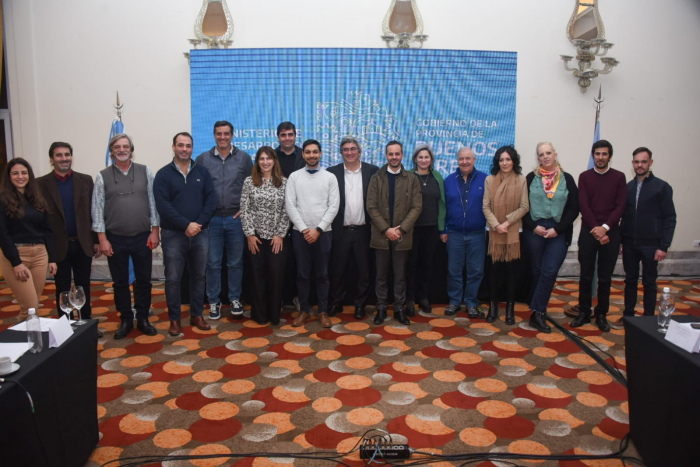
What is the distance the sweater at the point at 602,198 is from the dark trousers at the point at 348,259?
1.70 m

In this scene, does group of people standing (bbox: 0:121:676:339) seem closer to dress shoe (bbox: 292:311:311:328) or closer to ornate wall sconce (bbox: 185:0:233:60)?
dress shoe (bbox: 292:311:311:328)

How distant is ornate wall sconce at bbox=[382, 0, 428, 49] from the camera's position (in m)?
5.25

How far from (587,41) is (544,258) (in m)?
3.07

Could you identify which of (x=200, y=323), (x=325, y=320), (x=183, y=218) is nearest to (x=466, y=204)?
(x=325, y=320)

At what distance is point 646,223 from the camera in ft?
12.2

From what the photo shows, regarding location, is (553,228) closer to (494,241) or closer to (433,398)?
(494,241)

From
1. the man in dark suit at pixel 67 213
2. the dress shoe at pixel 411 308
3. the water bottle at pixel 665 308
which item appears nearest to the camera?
the water bottle at pixel 665 308

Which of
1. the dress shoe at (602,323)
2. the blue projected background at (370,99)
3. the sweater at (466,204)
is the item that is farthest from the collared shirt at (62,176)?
the dress shoe at (602,323)

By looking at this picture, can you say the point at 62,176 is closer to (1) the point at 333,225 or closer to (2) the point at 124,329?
(2) the point at 124,329

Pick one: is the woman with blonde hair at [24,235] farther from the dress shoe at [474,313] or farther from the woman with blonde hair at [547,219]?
the woman with blonde hair at [547,219]

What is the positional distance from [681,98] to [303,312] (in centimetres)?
517

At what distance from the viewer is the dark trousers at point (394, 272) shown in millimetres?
3928

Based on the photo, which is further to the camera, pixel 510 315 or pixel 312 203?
pixel 510 315

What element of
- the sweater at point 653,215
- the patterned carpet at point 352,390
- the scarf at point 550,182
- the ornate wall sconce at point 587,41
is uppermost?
the ornate wall sconce at point 587,41
